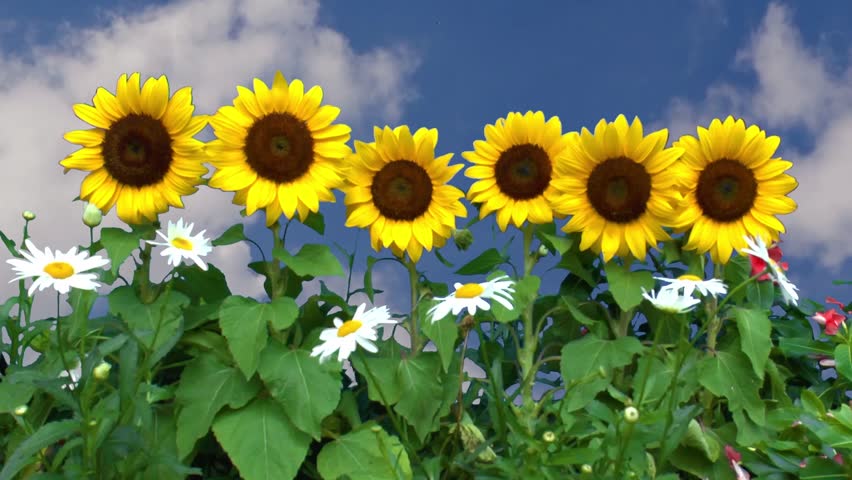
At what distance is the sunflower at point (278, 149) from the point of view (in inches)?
113

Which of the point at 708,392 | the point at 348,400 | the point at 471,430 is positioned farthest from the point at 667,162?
the point at 348,400

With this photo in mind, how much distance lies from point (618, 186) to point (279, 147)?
1090 millimetres

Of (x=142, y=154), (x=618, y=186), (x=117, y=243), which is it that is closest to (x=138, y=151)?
(x=142, y=154)

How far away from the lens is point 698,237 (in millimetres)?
3180

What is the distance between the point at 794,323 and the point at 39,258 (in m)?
2.61

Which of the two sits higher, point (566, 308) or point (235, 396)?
point (566, 308)

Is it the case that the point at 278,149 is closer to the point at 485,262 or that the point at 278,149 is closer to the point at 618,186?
the point at 485,262

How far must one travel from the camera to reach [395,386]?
9.49 feet

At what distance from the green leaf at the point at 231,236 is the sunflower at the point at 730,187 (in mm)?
1401

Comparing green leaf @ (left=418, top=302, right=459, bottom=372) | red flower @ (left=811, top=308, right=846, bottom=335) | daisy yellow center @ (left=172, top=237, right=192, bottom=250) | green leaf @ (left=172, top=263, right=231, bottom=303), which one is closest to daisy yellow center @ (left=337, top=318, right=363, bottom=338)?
daisy yellow center @ (left=172, top=237, right=192, bottom=250)

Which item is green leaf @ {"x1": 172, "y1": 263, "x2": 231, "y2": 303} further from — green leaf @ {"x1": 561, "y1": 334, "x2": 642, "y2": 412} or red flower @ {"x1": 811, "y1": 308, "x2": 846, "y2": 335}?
red flower @ {"x1": 811, "y1": 308, "x2": 846, "y2": 335}

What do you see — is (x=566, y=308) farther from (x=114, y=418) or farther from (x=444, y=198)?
(x=114, y=418)

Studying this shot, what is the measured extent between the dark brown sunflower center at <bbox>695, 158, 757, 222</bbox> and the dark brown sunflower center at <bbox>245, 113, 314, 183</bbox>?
130 cm

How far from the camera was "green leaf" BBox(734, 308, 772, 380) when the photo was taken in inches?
120
